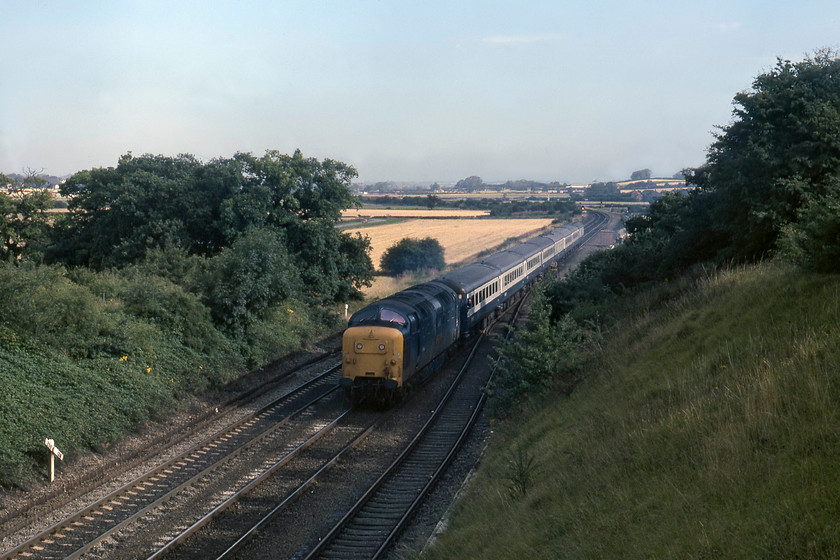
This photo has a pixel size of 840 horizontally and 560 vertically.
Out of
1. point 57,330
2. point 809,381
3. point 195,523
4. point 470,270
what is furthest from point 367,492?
point 470,270

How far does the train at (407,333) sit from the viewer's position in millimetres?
19234

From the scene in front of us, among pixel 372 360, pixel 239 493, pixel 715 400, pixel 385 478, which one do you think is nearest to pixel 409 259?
pixel 372 360

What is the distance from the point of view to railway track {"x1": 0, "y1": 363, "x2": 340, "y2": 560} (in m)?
11.3

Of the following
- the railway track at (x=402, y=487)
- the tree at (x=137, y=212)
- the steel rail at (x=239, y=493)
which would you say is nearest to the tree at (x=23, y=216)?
the tree at (x=137, y=212)

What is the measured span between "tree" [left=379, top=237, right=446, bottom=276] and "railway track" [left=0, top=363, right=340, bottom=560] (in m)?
34.7

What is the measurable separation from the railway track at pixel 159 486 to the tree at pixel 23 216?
19829mm

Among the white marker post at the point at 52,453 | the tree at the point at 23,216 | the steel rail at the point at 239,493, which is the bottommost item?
the steel rail at the point at 239,493

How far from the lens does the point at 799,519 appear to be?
5.70m

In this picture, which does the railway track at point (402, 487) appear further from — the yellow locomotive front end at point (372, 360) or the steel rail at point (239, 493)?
the steel rail at point (239, 493)

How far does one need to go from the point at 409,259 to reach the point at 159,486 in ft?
139

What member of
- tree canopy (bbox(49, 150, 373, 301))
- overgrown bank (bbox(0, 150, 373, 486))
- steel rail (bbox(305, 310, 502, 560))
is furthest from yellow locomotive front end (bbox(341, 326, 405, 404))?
tree canopy (bbox(49, 150, 373, 301))

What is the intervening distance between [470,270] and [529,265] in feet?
42.0

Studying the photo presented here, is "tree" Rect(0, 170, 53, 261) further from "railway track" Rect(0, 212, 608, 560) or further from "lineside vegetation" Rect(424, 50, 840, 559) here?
"lineside vegetation" Rect(424, 50, 840, 559)

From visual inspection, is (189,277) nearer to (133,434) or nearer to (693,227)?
(133,434)
